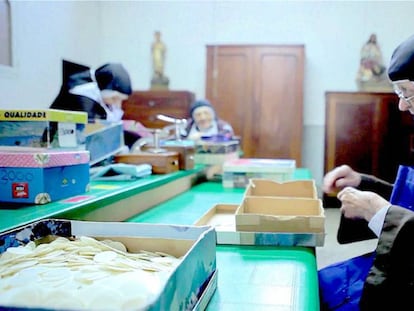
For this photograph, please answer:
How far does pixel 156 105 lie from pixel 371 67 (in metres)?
2.28

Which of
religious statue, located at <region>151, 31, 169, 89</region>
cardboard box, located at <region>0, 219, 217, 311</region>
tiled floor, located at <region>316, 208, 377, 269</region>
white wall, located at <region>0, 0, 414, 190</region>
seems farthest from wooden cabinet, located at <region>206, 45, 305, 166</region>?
cardboard box, located at <region>0, 219, 217, 311</region>

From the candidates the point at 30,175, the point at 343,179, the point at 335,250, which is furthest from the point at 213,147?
the point at 30,175

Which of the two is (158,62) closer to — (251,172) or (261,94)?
(261,94)

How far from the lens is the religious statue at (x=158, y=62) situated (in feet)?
17.6

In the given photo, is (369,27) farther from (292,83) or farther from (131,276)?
(131,276)

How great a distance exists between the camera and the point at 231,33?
5484mm

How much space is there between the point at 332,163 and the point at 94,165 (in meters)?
3.45

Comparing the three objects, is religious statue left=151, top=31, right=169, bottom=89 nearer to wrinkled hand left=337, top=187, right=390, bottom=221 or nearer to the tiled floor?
the tiled floor

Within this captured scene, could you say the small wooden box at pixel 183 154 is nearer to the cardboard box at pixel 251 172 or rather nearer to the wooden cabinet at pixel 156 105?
the cardboard box at pixel 251 172

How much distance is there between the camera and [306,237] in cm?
122

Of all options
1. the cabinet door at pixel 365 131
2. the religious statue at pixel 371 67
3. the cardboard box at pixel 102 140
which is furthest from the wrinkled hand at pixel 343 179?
the religious statue at pixel 371 67

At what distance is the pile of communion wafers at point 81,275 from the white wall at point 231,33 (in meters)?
4.07

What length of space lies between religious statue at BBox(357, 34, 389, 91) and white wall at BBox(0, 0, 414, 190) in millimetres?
168

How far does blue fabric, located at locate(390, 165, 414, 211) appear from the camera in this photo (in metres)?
1.39
